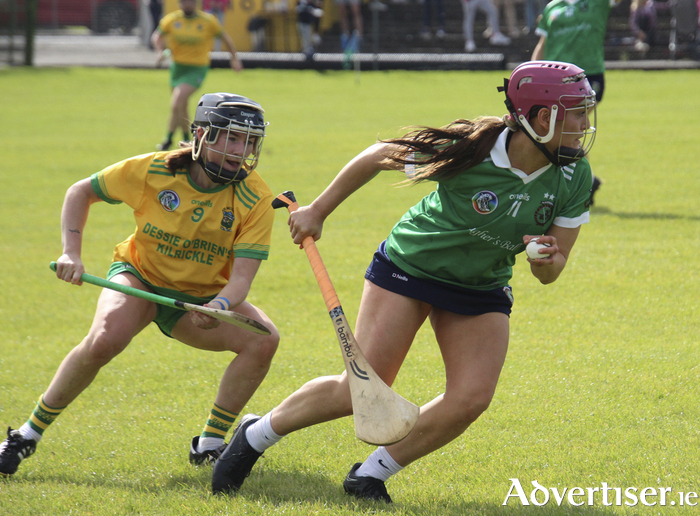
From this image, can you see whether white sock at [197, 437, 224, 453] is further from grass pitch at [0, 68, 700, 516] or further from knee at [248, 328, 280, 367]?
knee at [248, 328, 280, 367]

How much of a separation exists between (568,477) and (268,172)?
770cm

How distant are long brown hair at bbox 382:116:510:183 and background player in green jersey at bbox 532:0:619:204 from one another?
497 centimetres

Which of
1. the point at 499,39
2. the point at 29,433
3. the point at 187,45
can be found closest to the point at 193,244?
the point at 29,433

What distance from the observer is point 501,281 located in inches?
130

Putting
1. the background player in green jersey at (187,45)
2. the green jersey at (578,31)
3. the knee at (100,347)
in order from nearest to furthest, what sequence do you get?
the knee at (100,347) → the green jersey at (578,31) → the background player in green jersey at (187,45)

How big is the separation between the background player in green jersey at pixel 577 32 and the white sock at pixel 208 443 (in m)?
5.43

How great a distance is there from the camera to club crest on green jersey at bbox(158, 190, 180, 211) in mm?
3627

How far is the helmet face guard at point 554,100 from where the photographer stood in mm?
2955

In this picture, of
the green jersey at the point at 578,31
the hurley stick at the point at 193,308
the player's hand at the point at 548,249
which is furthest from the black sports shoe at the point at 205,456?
the green jersey at the point at 578,31

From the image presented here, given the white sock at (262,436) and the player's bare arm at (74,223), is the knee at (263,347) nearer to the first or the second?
the white sock at (262,436)

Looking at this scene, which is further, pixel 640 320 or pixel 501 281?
pixel 640 320

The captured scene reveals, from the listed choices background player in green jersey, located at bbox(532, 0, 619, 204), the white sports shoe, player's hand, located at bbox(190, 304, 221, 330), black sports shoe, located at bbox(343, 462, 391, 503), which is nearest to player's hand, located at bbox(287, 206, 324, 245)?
player's hand, located at bbox(190, 304, 221, 330)

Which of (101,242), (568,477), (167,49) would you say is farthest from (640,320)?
(167,49)

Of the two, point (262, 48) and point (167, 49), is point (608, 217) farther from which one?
point (262, 48)
